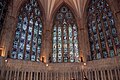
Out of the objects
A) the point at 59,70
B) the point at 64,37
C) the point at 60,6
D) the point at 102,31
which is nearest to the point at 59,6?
the point at 60,6

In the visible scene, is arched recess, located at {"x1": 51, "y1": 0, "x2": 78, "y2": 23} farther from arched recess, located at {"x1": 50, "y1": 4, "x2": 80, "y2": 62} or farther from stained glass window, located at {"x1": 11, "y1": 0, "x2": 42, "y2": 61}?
stained glass window, located at {"x1": 11, "y1": 0, "x2": 42, "y2": 61}

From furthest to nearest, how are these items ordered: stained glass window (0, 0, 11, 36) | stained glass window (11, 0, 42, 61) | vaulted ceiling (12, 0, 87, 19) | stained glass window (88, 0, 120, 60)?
vaulted ceiling (12, 0, 87, 19)
stained glass window (11, 0, 42, 61)
stained glass window (88, 0, 120, 60)
stained glass window (0, 0, 11, 36)

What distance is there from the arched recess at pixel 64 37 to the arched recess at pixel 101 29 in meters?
1.79

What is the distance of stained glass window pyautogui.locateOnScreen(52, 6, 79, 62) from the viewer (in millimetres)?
20438

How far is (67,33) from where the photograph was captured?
22.0 meters

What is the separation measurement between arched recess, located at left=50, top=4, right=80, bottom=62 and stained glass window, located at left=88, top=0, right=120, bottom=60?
6.56 ft

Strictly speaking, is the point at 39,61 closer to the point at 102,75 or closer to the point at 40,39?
the point at 40,39

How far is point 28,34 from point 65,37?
4.58 m

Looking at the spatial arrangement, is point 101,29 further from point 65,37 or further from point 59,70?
point 59,70

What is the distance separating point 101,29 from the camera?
807 inches

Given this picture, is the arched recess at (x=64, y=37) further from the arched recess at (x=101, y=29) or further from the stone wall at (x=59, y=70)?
the arched recess at (x=101, y=29)

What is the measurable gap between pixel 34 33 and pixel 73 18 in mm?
5655

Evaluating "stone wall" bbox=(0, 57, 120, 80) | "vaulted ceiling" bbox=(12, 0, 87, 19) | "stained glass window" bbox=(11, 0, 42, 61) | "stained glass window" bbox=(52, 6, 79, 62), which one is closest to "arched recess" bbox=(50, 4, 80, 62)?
"stained glass window" bbox=(52, 6, 79, 62)

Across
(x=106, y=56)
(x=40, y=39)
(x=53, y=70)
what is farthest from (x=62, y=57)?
(x=106, y=56)
